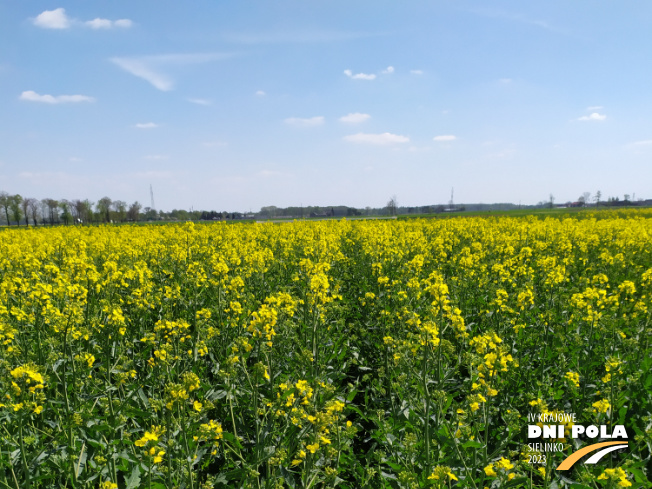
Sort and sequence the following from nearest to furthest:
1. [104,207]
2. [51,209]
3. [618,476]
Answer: [618,476]
[104,207]
[51,209]

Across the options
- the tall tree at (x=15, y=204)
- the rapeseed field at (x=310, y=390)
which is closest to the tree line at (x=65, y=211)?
the tall tree at (x=15, y=204)

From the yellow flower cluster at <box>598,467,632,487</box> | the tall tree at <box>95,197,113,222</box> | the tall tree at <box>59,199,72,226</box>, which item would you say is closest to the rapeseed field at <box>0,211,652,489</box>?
the yellow flower cluster at <box>598,467,632,487</box>

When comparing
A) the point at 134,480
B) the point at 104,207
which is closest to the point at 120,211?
the point at 104,207

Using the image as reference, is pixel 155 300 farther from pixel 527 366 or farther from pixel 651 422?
pixel 651 422

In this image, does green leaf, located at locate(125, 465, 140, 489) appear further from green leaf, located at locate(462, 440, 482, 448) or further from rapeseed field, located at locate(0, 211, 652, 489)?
green leaf, located at locate(462, 440, 482, 448)

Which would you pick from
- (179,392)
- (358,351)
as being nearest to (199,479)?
(179,392)

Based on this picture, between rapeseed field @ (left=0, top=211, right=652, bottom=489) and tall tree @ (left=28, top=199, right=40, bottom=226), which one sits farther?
tall tree @ (left=28, top=199, right=40, bottom=226)

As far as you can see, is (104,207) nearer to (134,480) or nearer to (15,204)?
(15,204)

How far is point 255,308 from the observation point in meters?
5.71

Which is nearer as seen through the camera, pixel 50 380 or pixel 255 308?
pixel 50 380

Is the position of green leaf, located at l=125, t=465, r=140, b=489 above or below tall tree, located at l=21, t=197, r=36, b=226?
below

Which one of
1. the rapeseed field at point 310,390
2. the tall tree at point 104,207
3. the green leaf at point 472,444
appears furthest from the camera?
the tall tree at point 104,207

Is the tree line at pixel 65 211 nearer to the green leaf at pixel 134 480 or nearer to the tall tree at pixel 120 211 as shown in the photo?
the tall tree at pixel 120 211

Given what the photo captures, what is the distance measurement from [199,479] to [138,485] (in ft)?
1.79
